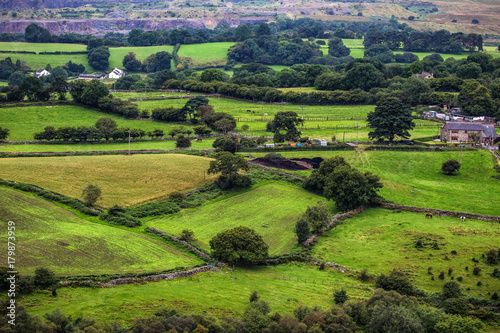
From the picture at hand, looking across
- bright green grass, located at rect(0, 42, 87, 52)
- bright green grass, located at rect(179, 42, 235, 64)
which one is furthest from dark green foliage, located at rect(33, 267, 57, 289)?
bright green grass, located at rect(179, 42, 235, 64)

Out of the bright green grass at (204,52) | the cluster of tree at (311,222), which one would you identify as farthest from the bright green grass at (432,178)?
the bright green grass at (204,52)

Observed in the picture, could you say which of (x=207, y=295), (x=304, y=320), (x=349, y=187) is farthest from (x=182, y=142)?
(x=304, y=320)

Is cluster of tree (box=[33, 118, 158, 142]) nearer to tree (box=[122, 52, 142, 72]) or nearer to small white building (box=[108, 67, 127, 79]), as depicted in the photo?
small white building (box=[108, 67, 127, 79])

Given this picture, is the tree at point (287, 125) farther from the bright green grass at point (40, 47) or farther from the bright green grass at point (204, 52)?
the bright green grass at point (40, 47)

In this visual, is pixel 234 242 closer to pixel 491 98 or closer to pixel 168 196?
pixel 168 196

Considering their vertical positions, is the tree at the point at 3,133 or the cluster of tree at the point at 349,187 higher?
the tree at the point at 3,133

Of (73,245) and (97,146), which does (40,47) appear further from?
(73,245)
